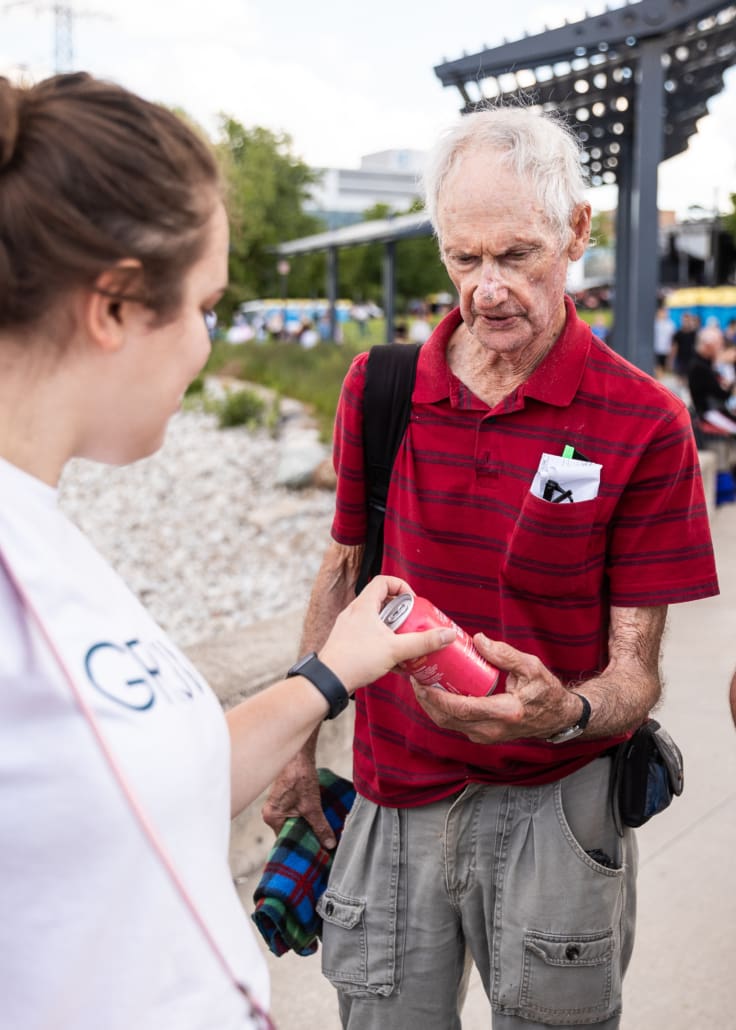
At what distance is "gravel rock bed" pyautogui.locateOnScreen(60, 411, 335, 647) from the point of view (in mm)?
8953

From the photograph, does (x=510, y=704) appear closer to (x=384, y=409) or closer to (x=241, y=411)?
(x=384, y=409)

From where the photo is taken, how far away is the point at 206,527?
11242 millimetres

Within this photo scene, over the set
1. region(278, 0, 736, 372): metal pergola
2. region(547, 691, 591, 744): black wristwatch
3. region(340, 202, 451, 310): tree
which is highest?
region(278, 0, 736, 372): metal pergola

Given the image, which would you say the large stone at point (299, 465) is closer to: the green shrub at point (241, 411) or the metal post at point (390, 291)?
the green shrub at point (241, 411)

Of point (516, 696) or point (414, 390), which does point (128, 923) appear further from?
point (414, 390)

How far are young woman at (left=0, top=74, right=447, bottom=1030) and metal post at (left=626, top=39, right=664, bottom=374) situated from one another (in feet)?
25.3

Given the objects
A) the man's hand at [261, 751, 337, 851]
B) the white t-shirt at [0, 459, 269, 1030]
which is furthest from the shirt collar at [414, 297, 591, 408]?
the white t-shirt at [0, 459, 269, 1030]

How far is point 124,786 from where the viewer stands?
1.03m

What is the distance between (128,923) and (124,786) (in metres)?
0.14

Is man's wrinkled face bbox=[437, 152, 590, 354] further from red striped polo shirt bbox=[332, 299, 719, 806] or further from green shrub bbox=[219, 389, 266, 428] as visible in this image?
green shrub bbox=[219, 389, 266, 428]

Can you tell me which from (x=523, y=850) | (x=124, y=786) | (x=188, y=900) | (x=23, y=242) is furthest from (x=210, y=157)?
(x=523, y=850)

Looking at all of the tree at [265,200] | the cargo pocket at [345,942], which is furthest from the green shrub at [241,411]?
the tree at [265,200]

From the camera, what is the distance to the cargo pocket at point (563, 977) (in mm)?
2047

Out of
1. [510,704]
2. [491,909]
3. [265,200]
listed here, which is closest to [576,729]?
[510,704]
